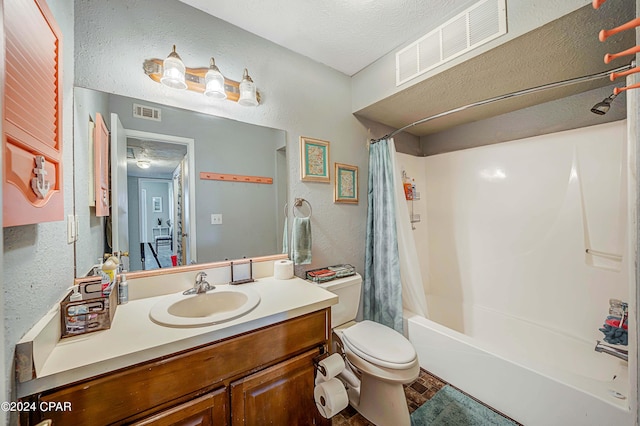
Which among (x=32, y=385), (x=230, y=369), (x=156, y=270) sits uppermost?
(x=156, y=270)

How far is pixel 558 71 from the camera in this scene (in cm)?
143

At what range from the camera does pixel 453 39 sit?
1354mm

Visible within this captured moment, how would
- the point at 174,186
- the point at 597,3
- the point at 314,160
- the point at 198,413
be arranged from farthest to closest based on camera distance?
the point at 314,160 → the point at 174,186 → the point at 198,413 → the point at 597,3

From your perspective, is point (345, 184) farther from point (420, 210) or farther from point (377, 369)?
point (377, 369)

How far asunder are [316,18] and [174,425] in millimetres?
2066

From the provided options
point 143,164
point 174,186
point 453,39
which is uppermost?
point 453,39

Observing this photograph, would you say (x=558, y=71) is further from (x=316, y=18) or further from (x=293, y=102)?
(x=293, y=102)

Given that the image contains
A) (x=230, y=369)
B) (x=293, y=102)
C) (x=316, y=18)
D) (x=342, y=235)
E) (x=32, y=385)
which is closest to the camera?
(x=32, y=385)

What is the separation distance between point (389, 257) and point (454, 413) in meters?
1.04

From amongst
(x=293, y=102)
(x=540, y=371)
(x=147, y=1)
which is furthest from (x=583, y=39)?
(x=147, y=1)

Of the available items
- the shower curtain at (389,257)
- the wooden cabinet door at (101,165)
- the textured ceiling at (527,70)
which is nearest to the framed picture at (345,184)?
the shower curtain at (389,257)

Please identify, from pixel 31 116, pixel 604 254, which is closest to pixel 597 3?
pixel 31 116

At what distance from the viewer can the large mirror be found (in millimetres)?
1075

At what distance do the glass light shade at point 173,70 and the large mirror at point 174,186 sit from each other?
0.14 m
